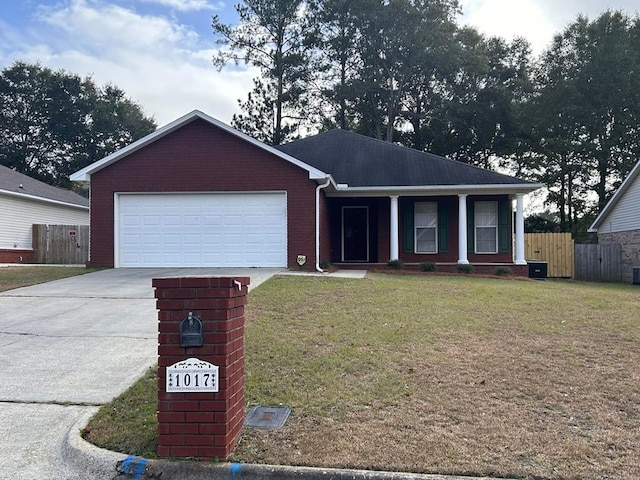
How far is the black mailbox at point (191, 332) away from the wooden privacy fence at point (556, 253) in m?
20.9

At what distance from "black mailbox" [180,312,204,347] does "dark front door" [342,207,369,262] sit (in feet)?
48.9

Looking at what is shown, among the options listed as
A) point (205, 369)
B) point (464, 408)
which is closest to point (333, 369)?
point (464, 408)

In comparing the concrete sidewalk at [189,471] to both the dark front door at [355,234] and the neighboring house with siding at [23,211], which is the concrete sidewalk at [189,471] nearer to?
the dark front door at [355,234]

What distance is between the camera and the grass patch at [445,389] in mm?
3625

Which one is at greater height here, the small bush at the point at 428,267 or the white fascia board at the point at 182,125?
the white fascia board at the point at 182,125

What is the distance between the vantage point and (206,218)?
48.2ft

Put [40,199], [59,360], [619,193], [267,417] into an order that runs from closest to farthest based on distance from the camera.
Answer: [267,417]
[59,360]
[619,193]
[40,199]

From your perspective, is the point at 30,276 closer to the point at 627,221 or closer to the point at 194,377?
the point at 194,377

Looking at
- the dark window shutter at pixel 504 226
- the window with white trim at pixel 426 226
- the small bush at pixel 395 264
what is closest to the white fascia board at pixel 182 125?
the small bush at pixel 395 264

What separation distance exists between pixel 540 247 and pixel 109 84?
1449 inches

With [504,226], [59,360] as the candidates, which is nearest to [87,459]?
[59,360]

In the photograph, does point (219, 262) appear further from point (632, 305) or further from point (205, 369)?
point (205, 369)

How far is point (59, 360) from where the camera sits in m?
5.97

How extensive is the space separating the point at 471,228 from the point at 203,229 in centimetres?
887
